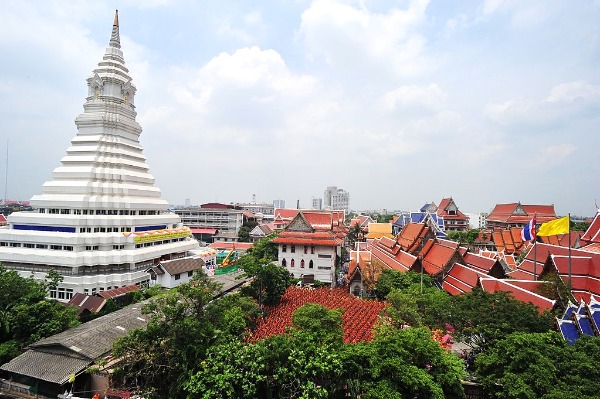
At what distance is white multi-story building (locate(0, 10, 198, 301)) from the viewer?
25.8m

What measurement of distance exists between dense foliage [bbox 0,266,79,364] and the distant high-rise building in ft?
555

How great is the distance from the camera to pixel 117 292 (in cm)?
2498

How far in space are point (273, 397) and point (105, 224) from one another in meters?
22.7

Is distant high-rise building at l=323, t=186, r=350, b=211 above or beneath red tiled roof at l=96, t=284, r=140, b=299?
above

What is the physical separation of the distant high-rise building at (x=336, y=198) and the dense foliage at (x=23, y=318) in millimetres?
169040

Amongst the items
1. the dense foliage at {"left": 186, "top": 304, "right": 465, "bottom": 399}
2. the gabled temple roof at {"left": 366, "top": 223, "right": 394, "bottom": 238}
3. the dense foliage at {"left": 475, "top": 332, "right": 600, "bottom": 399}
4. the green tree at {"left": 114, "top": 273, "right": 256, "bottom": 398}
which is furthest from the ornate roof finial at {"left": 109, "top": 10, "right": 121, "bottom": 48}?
the gabled temple roof at {"left": 366, "top": 223, "right": 394, "bottom": 238}

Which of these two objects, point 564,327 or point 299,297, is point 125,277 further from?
point 564,327

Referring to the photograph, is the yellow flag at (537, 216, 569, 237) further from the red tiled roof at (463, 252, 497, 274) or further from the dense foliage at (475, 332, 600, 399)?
the dense foliage at (475, 332, 600, 399)

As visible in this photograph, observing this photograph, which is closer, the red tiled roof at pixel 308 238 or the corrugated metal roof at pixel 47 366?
the corrugated metal roof at pixel 47 366

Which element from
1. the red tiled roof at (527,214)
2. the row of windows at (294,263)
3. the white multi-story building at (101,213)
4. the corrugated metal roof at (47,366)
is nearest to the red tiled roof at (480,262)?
the row of windows at (294,263)

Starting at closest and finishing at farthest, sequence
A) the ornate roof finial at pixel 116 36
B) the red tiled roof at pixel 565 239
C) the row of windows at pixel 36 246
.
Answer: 1. the row of windows at pixel 36 246
2. the red tiled roof at pixel 565 239
3. the ornate roof finial at pixel 116 36

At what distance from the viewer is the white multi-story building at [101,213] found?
84.5ft

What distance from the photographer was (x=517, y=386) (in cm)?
1043

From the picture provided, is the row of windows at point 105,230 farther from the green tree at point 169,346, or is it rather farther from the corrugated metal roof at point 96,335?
the green tree at point 169,346
